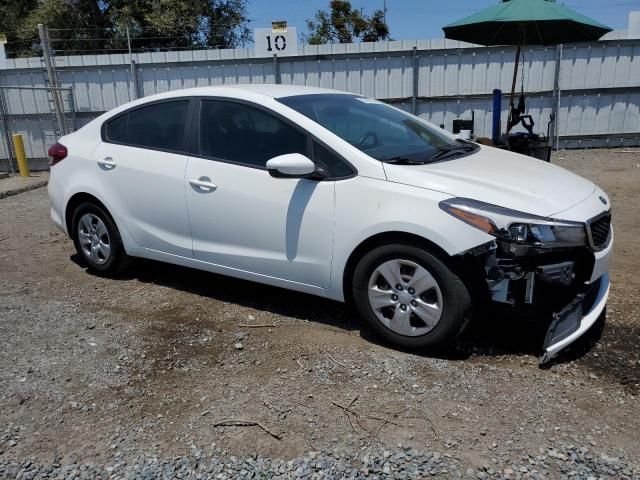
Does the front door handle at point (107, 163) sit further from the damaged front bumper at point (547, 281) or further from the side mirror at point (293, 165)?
the damaged front bumper at point (547, 281)

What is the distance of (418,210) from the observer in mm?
3178

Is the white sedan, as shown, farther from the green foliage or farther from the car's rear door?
the green foliage

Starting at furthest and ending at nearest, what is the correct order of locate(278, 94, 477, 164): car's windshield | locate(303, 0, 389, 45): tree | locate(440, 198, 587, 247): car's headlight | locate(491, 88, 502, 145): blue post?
locate(303, 0, 389, 45): tree < locate(491, 88, 502, 145): blue post < locate(278, 94, 477, 164): car's windshield < locate(440, 198, 587, 247): car's headlight

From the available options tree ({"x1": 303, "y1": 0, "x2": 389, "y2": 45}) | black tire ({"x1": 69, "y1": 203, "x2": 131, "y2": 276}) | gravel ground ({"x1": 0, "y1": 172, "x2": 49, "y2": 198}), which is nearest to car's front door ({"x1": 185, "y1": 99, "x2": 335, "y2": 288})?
black tire ({"x1": 69, "y1": 203, "x2": 131, "y2": 276})

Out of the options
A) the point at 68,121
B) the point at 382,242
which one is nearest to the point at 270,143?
the point at 382,242

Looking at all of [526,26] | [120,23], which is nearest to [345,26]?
[120,23]

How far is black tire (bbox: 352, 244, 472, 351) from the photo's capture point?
3129 millimetres

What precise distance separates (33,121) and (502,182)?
1169cm

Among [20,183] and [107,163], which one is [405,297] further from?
[20,183]

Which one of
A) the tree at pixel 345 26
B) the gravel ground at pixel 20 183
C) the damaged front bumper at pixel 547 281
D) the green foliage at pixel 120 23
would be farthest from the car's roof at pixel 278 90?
the tree at pixel 345 26

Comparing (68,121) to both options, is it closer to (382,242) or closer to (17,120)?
(17,120)

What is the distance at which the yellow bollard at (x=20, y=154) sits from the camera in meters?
11.0

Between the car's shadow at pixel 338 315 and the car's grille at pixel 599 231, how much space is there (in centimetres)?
54

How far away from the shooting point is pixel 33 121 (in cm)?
1212
